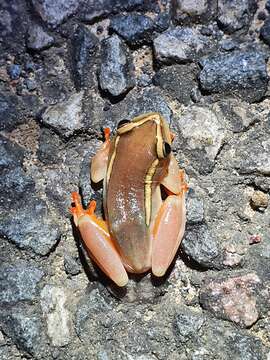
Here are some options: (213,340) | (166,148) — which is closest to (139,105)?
(166,148)

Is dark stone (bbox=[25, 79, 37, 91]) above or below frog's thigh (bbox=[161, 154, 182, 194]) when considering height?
above

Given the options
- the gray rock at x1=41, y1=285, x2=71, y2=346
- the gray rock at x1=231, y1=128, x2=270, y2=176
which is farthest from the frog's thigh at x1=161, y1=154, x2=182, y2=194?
the gray rock at x1=41, y1=285, x2=71, y2=346

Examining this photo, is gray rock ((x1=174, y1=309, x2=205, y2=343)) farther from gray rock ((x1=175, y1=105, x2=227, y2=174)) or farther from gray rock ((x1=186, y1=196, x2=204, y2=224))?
gray rock ((x1=175, y1=105, x2=227, y2=174))

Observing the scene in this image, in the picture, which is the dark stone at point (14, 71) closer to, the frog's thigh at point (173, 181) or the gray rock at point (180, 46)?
the gray rock at point (180, 46)

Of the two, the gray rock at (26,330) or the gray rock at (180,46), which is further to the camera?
the gray rock at (180,46)

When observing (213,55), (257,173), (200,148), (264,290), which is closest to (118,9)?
(213,55)


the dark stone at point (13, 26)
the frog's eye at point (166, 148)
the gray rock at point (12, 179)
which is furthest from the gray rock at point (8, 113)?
the frog's eye at point (166, 148)
